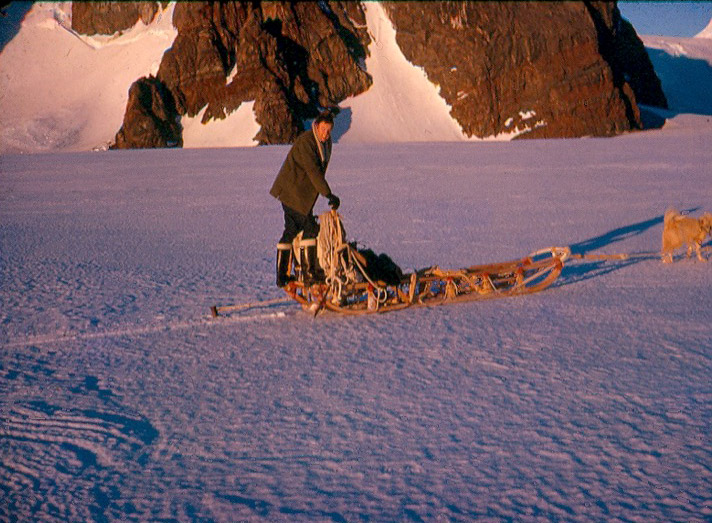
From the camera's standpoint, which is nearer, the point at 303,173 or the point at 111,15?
the point at 303,173

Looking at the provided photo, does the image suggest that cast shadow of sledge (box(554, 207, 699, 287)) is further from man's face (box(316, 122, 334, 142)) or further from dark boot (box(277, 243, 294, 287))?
man's face (box(316, 122, 334, 142))

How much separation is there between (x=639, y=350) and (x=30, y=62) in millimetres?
88430

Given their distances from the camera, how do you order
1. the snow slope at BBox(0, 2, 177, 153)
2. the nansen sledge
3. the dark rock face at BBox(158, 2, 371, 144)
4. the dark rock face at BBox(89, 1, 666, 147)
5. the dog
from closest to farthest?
the nansen sledge
the dog
the dark rock face at BBox(89, 1, 666, 147)
the dark rock face at BBox(158, 2, 371, 144)
the snow slope at BBox(0, 2, 177, 153)

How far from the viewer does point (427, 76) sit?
71312 millimetres

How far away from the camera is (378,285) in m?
5.25

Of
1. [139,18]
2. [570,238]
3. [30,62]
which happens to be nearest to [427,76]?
[139,18]

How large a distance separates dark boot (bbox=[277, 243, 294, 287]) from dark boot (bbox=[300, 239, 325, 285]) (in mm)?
196

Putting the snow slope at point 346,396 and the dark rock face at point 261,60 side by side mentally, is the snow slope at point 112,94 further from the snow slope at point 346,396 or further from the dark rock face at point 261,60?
the snow slope at point 346,396

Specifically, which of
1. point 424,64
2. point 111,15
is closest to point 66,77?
point 111,15

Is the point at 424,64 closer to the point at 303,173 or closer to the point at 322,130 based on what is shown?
the point at 303,173

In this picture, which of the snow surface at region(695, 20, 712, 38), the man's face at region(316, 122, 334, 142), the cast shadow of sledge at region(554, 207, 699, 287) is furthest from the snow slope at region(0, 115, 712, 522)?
the snow surface at region(695, 20, 712, 38)

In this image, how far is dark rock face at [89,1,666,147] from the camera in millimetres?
58969

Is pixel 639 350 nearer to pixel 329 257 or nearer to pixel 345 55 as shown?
pixel 329 257

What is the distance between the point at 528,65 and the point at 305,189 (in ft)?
205
